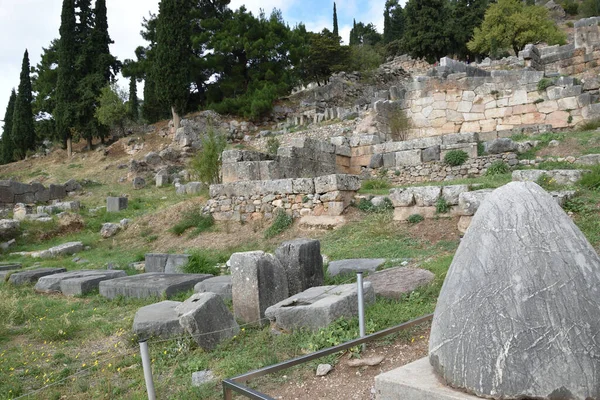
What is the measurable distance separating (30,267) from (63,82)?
23916 millimetres

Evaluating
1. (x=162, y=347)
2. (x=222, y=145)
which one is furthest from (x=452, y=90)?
(x=162, y=347)

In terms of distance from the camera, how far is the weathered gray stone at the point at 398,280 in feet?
16.4

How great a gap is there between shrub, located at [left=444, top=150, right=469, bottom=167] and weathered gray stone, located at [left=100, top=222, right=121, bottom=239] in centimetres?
911

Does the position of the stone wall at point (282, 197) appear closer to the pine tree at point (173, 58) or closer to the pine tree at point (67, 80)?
the pine tree at point (173, 58)

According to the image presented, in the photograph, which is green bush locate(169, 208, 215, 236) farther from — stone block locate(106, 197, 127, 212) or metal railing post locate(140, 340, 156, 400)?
metal railing post locate(140, 340, 156, 400)

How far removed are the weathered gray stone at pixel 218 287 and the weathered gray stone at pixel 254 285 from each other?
2.26 feet

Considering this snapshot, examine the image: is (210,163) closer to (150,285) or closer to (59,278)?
(59,278)

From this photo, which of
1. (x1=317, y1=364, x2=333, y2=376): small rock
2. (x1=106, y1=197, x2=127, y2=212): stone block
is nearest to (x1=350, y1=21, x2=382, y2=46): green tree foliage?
(x1=106, y1=197, x2=127, y2=212): stone block

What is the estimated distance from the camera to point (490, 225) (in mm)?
2053

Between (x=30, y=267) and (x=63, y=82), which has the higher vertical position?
(x=63, y=82)

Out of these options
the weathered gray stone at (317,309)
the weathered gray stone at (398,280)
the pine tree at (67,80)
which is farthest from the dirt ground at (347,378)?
the pine tree at (67,80)

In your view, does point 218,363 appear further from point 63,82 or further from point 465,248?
point 63,82

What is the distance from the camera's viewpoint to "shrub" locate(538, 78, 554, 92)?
1366 cm

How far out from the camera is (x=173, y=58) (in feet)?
91.6
